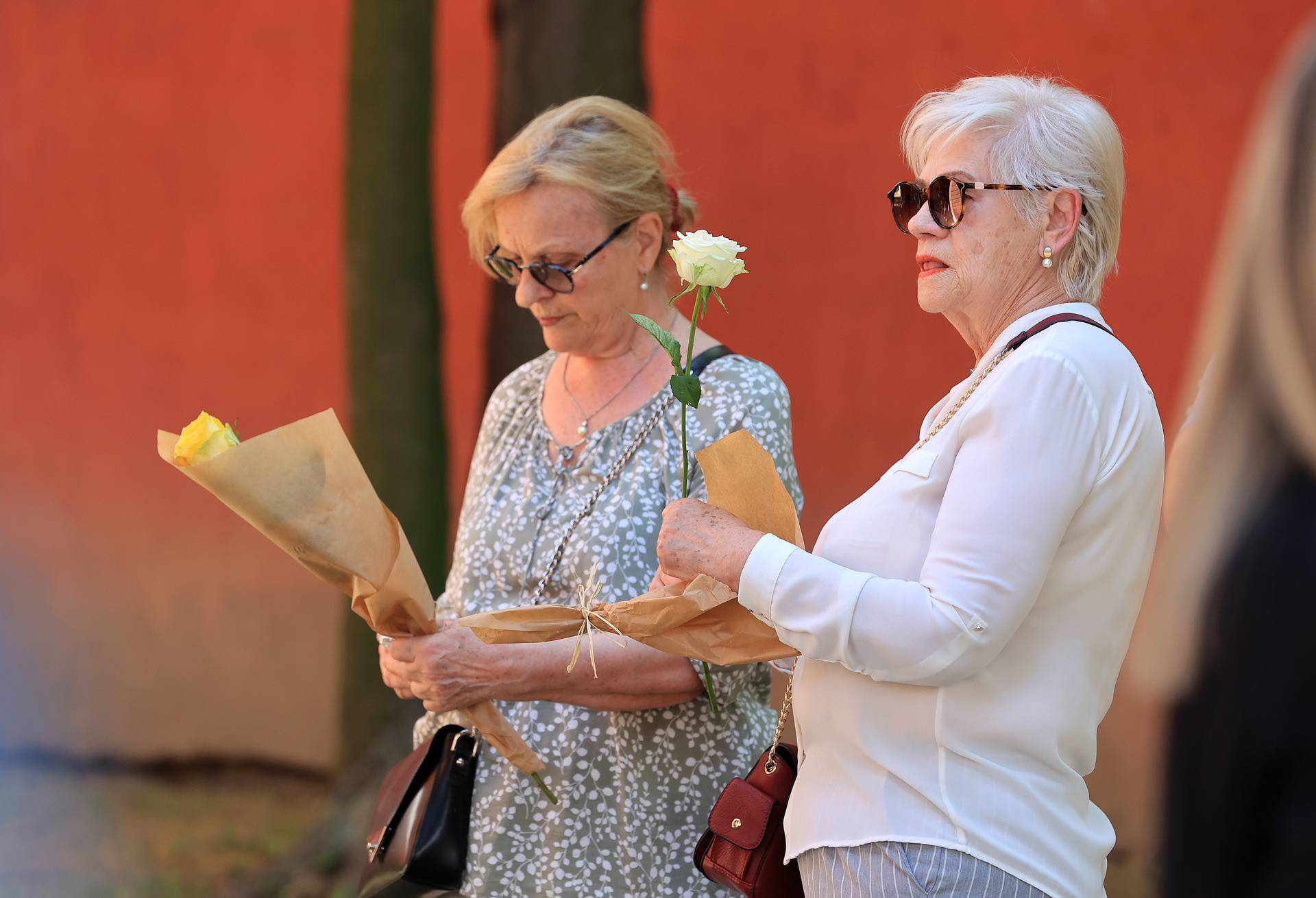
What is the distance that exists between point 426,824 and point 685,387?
0.98 metres

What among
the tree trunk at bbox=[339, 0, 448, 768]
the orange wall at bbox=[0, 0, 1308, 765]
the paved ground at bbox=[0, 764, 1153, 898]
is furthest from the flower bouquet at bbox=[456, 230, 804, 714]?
the paved ground at bbox=[0, 764, 1153, 898]

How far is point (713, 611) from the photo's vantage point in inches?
74.3

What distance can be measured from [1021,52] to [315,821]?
3180 millimetres

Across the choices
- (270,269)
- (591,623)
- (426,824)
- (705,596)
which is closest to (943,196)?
(705,596)

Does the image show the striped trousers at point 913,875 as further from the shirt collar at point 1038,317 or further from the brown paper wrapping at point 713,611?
the shirt collar at point 1038,317

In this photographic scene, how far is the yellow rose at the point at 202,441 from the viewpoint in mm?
1778

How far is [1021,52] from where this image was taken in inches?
132

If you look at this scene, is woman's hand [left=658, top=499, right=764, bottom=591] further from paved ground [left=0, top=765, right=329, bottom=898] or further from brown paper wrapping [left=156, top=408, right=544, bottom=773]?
paved ground [left=0, top=765, right=329, bottom=898]

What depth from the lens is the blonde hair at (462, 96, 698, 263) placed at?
240 centimetres

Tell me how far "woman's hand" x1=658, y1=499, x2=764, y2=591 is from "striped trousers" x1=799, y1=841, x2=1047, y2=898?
377 millimetres

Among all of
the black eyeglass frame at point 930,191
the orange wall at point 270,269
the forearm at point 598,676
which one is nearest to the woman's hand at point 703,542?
the forearm at point 598,676

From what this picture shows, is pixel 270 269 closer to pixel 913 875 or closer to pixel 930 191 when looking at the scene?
pixel 930 191

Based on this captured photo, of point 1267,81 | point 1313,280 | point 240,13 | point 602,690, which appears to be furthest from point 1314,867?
point 240,13

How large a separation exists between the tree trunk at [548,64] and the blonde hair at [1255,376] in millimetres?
3056
